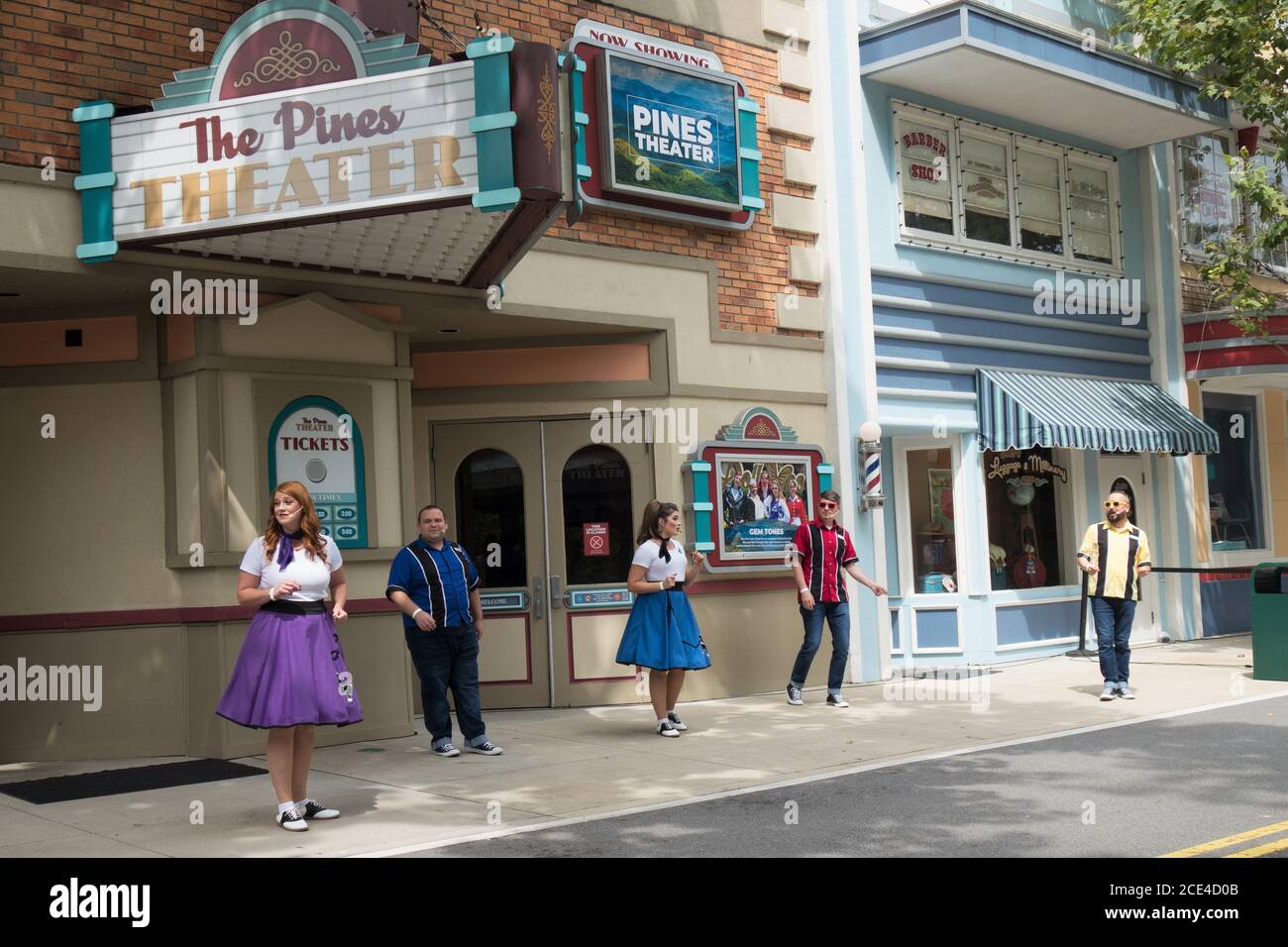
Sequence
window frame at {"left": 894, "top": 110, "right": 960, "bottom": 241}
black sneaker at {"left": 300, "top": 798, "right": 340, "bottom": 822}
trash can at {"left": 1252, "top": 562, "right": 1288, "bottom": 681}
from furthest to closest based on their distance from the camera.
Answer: window frame at {"left": 894, "top": 110, "right": 960, "bottom": 241}, trash can at {"left": 1252, "top": 562, "right": 1288, "bottom": 681}, black sneaker at {"left": 300, "top": 798, "right": 340, "bottom": 822}

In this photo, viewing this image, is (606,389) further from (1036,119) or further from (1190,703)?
(1036,119)

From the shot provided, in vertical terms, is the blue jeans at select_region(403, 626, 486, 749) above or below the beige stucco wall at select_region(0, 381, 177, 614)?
below

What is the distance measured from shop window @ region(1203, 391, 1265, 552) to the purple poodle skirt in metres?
15.0

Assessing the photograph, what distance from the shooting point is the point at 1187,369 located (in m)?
18.3

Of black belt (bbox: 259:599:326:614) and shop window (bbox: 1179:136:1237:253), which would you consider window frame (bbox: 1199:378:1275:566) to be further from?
black belt (bbox: 259:599:326:614)

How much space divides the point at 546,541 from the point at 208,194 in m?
4.67

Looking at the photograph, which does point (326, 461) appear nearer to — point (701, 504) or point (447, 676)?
point (447, 676)

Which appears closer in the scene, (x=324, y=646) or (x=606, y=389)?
(x=324, y=646)

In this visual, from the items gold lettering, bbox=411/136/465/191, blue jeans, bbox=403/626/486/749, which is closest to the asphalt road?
blue jeans, bbox=403/626/486/749

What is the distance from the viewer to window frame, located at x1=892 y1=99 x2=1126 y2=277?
1505 cm

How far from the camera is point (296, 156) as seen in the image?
902cm

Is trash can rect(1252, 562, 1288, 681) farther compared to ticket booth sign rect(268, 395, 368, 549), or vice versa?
trash can rect(1252, 562, 1288, 681)

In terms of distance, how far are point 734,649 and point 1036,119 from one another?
7677 millimetres

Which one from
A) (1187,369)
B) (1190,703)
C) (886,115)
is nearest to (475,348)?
(886,115)
